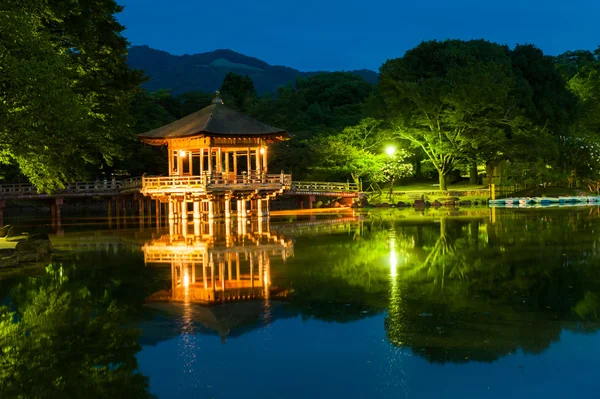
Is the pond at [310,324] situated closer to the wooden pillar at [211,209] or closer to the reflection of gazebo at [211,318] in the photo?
the reflection of gazebo at [211,318]

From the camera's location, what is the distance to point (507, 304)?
10.7 metres

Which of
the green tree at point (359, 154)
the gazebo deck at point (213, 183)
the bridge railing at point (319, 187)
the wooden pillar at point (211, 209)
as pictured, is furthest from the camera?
the green tree at point (359, 154)

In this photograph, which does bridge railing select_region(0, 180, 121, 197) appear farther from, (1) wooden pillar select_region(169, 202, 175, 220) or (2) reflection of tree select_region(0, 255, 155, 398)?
(2) reflection of tree select_region(0, 255, 155, 398)

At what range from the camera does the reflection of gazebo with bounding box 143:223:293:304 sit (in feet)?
41.0

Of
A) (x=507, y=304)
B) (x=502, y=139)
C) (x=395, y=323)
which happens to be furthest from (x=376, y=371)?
(x=502, y=139)

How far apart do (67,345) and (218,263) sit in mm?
8051

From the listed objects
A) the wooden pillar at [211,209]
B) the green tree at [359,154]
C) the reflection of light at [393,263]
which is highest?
the green tree at [359,154]

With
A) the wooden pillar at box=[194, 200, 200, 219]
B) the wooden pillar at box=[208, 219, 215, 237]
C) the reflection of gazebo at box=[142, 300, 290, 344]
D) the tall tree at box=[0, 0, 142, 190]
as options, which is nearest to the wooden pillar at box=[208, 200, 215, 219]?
the wooden pillar at box=[194, 200, 200, 219]

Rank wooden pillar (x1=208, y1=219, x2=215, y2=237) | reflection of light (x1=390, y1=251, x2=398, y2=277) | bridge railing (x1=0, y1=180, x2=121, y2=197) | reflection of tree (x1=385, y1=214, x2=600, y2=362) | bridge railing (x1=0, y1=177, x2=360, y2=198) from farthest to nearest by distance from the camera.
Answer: bridge railing (x1=0, y1=180, x2=121, y2=197) < bridge railing (x1=0, y1=177, x2=360, y2=198) < wooden pillar (x1=208, y1=219, x2=215, y2=237) < reflection of light (x1=390, y1=251, x2=398, y2=277) < reflection of tree (x1=385, y1=214, x2=600, y2=362)

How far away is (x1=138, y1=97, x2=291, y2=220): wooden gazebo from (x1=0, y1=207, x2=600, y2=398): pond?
14.7 m

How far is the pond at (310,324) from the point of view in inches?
283

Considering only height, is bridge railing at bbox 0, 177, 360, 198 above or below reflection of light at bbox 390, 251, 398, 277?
above

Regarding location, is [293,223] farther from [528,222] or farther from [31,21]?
[31,21]

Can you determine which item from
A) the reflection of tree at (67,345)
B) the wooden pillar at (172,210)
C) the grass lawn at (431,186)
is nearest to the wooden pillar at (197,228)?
the wooden pillar at (172,210)
